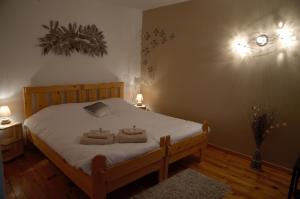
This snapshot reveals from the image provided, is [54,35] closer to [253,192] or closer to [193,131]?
[193,131]

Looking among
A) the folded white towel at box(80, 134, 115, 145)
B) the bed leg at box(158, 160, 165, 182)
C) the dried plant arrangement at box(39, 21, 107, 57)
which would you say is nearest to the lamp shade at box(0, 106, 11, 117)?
the dried plant arrangement at box(39, 21, 107, 57)

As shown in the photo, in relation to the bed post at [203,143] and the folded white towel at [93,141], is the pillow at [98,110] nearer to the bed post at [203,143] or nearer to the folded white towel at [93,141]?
the folded white towel at [93,141]

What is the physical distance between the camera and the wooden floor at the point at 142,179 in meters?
2.10

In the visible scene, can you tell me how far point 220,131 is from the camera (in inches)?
129

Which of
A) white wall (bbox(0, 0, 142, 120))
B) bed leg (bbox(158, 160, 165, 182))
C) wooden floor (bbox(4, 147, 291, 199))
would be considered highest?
white wall (bbox(0, 0, 142, 120))

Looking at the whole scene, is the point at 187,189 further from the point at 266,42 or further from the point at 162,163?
the point at 266,42

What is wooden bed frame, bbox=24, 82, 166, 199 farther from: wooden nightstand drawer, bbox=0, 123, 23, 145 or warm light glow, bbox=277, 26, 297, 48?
warm light glow, bbox=277, 26, 297, 48

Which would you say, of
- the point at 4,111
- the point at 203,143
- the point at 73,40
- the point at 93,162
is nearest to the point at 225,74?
the point at 203,143

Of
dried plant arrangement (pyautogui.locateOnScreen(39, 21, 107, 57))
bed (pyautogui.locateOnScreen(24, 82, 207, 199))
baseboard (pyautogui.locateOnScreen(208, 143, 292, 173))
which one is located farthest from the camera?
dried plant arrangement (pyautogui.locateOnScreen(39, 21, 107, 57))

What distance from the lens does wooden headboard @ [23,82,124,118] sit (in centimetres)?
298

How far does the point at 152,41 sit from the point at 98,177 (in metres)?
3.13

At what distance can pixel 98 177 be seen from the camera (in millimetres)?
1680

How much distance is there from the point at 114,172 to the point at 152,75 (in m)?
2.71

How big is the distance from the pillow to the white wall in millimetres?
697
